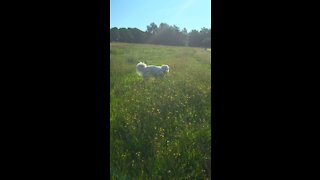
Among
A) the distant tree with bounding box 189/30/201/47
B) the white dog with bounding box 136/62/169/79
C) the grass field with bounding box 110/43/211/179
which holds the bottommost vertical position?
the grass field with bounding box 110/43/211/179

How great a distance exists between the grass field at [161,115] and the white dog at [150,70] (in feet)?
0.10

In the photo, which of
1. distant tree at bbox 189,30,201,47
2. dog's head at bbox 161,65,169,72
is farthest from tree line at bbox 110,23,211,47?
dog's head at bbox 161,65,169,72

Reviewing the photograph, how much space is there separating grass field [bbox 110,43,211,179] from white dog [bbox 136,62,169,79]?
0.03 metres

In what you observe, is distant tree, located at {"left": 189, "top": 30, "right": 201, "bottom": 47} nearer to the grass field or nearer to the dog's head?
the grass field

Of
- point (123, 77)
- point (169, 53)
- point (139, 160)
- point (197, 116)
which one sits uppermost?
point (169, 53)

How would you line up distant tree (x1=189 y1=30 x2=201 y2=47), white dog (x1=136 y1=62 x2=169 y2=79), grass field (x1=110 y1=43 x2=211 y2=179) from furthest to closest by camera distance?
white dog (x1=136 y1=62 x2=169 y2=79) → distant tree (x1=189 y1=30 x2=201 y2=47) → grass field (x1=110 y1=43 x2=211 y2=179)

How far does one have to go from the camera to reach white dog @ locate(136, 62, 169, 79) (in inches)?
83.6

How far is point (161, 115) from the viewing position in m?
2.00
